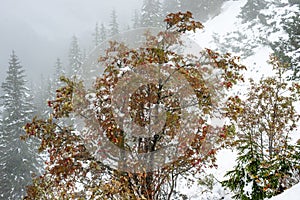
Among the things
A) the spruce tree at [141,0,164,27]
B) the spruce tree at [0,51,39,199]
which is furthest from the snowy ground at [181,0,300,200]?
the spruce tree at [0,51,39,199]

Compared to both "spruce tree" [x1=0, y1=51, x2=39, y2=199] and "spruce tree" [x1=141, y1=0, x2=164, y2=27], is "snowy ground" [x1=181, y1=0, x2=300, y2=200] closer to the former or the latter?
"spruce tree" [x1=141, y1=0, x2=164, y2=27]

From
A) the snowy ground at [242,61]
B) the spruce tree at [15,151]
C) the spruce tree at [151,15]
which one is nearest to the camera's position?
the snowy ground at [242,61]

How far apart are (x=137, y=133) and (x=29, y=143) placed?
21375 millimetres

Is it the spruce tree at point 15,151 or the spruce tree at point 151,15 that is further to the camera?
the spruce tree at point 151,15

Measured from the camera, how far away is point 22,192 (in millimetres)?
23219

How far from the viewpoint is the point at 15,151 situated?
78.9 ft

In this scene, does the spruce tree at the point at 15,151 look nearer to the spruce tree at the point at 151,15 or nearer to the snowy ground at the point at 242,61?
the snowy ground at the point at 242,61

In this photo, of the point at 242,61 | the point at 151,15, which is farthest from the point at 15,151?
the point at 151,15

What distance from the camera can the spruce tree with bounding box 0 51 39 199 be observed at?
22875 mm

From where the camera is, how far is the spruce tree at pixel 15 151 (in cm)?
2288

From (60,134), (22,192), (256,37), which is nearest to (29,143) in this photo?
(22,192)

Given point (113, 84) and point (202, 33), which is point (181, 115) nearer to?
point (113, 84)

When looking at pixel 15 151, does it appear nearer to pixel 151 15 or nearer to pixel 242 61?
pixel 242 61

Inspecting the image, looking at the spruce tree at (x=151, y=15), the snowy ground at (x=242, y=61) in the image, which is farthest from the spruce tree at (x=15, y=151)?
the spruce tree at (x=151, y=15)
